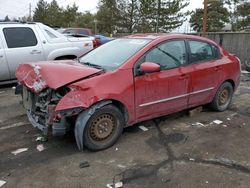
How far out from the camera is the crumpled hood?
402cm

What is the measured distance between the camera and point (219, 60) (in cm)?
583

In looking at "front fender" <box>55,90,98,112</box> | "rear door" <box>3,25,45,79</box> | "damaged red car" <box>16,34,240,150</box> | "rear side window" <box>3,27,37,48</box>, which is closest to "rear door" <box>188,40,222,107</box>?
"damaged red car" <box>16,34,240,150</box>

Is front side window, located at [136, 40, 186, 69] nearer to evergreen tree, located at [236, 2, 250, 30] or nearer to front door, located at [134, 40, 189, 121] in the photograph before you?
front door, located at [134, 40, 189, 121]

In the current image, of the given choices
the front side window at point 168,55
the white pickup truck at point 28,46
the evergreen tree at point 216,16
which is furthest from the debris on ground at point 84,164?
the evergreen tree at point 216,16

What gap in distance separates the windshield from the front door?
239 mm

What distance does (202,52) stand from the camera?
5.59 m

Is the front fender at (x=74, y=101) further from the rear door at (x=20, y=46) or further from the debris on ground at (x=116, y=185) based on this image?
the rear door at (x=20, y=46)

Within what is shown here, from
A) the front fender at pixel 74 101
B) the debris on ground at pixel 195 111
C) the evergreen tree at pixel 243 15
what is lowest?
the debris on ground at pixel 195 111

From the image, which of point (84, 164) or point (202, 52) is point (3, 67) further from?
point (202, 52)

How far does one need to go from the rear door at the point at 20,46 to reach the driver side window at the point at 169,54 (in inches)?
173

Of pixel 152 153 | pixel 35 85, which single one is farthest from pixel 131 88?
pixel 35 85

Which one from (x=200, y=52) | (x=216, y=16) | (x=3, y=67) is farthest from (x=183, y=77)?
(x=216, y=16)

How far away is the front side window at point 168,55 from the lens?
4.77 metres

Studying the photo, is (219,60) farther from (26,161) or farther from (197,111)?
(26,161)
